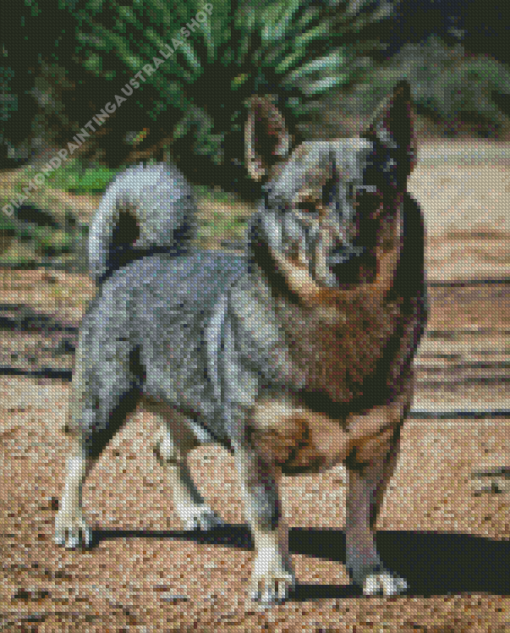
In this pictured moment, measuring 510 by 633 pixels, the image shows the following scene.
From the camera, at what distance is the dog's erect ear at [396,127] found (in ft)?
12.7

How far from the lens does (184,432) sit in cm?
508

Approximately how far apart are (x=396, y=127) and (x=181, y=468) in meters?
2.13

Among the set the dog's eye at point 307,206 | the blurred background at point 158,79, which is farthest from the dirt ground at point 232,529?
the blurred background at point 158,79

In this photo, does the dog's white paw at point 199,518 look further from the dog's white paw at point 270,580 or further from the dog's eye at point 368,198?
the dog's eye at point 368,198

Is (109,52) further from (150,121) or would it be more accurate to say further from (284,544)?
(284,544)

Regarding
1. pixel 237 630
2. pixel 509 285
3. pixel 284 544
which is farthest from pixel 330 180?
pixel 509 285

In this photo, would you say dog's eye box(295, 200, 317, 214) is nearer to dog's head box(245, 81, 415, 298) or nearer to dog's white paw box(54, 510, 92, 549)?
dog's head box(245, 81, 415, 298)

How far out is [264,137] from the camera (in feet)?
12.9

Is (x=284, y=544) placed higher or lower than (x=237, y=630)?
higher

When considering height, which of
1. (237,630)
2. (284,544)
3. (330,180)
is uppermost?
(330,180)

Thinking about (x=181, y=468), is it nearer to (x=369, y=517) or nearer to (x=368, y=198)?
(x=369, y=517)

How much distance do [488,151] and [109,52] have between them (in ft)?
27.2

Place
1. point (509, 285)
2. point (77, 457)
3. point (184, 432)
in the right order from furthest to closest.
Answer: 1. point (509, 285)
2. point (184, 432)
3. point (77, 457)

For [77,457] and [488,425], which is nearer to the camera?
[77,457]
